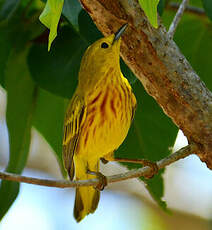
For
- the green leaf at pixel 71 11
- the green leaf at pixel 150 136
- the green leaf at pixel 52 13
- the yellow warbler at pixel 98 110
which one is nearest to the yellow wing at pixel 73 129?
the yellow warbler at pixel 98 110

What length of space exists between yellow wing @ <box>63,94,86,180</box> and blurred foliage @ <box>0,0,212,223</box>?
0.28 feet

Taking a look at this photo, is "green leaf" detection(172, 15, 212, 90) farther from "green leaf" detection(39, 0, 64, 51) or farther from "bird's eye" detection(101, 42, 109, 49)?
"green leaf" detection(39, 0, 64, 51)

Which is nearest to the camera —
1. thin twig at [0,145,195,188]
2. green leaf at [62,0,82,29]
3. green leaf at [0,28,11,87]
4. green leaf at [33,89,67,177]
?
thin twig at [0,145,195,188]

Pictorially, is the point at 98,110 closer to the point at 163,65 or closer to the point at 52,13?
the point at 163,65

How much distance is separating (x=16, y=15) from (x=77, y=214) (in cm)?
110

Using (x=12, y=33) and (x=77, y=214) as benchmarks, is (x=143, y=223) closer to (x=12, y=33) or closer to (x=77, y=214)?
(x=77, y=214)

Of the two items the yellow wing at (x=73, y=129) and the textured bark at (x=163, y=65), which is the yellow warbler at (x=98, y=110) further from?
the textured bark at (x=163, y=65)

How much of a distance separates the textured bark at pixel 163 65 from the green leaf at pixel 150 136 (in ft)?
2.15

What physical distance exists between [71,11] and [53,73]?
445 mm

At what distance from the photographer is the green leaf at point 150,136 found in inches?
112

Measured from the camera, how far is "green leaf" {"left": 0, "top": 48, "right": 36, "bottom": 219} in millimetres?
2945

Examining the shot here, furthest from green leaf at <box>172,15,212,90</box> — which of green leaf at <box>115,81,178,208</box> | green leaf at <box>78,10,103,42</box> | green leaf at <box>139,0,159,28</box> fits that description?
green leaf at <box>139,0,159,28</box>

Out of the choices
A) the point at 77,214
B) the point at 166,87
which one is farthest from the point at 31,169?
the point at 166,87

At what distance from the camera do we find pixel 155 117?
2.87m
